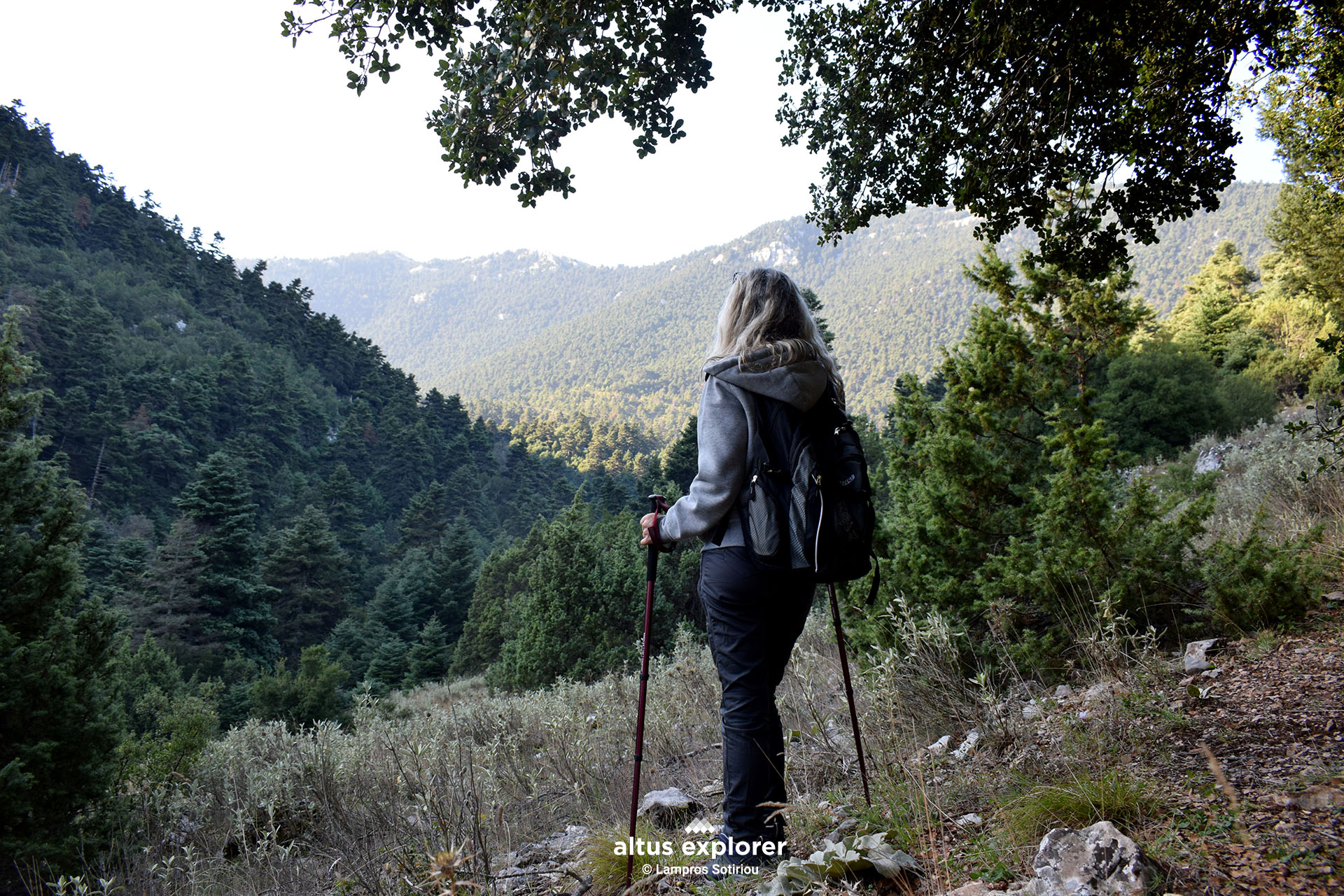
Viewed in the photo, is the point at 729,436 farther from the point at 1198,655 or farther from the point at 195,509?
the point at 195,509

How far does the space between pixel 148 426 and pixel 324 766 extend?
4593cm

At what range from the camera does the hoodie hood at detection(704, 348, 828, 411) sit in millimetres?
2141

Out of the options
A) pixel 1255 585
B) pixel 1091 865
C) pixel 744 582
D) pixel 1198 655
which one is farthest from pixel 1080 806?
pixel 1255 585

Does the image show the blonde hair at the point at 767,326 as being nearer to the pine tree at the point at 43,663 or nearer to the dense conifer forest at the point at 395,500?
the dense conifer forest at the point at 395,500

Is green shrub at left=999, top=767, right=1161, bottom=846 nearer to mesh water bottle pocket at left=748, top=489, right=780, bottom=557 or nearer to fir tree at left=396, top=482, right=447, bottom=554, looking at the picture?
mesh water bottle pocket at left=748, top=489, right=780, bottom=557

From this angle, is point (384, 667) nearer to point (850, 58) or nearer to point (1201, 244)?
point (850, 58)

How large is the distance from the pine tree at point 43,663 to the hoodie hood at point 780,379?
637 centimetres

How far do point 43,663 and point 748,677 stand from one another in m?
6.82

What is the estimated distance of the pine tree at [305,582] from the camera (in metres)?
29.8

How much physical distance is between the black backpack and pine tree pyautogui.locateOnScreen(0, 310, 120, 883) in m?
6.32

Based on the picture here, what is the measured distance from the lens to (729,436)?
2131 millimetres

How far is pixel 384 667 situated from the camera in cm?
2561

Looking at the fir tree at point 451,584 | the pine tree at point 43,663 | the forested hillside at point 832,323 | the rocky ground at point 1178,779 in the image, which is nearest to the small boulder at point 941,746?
the rocky ground at point 1178,779

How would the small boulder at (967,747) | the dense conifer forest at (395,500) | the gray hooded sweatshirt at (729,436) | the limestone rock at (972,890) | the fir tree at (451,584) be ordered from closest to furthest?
the limestone rock at (972,890), the gray hooded sweatshirt at (729,436), the small boulder at (967,747), the dense conifer forest at (395,500), the fir tree at (451,584)
